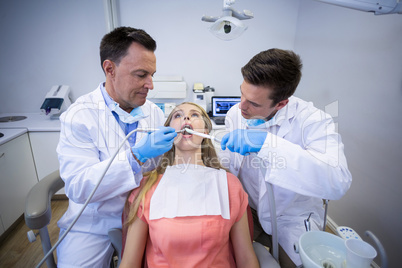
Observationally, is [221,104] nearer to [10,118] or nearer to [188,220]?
[188,220]

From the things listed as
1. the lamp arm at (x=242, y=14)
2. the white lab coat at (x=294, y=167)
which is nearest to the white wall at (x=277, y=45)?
the white lab coat at (x=294, y=167)

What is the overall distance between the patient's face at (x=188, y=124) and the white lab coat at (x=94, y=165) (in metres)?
0.23

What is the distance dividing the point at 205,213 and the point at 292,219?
56 centimetres

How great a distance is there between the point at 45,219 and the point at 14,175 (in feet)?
4.73

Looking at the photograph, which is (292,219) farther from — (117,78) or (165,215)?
(117,78)

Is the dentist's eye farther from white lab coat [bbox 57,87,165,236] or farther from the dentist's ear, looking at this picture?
the dentist's ear

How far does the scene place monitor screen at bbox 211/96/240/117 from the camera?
2493 mm

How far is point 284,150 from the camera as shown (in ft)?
3.05

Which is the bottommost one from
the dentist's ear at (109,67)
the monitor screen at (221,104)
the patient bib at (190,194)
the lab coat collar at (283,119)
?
the patient bib at (190,194)

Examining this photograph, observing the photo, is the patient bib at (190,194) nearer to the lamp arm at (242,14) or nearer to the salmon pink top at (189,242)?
the salmon pink top at (189,242)

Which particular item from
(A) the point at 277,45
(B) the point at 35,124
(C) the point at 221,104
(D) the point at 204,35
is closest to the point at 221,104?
(C) the point at 221,104

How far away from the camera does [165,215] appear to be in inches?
37.3

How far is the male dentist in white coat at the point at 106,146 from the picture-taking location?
988 millimetres

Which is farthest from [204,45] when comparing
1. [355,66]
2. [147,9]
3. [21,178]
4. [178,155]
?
[21,178]
